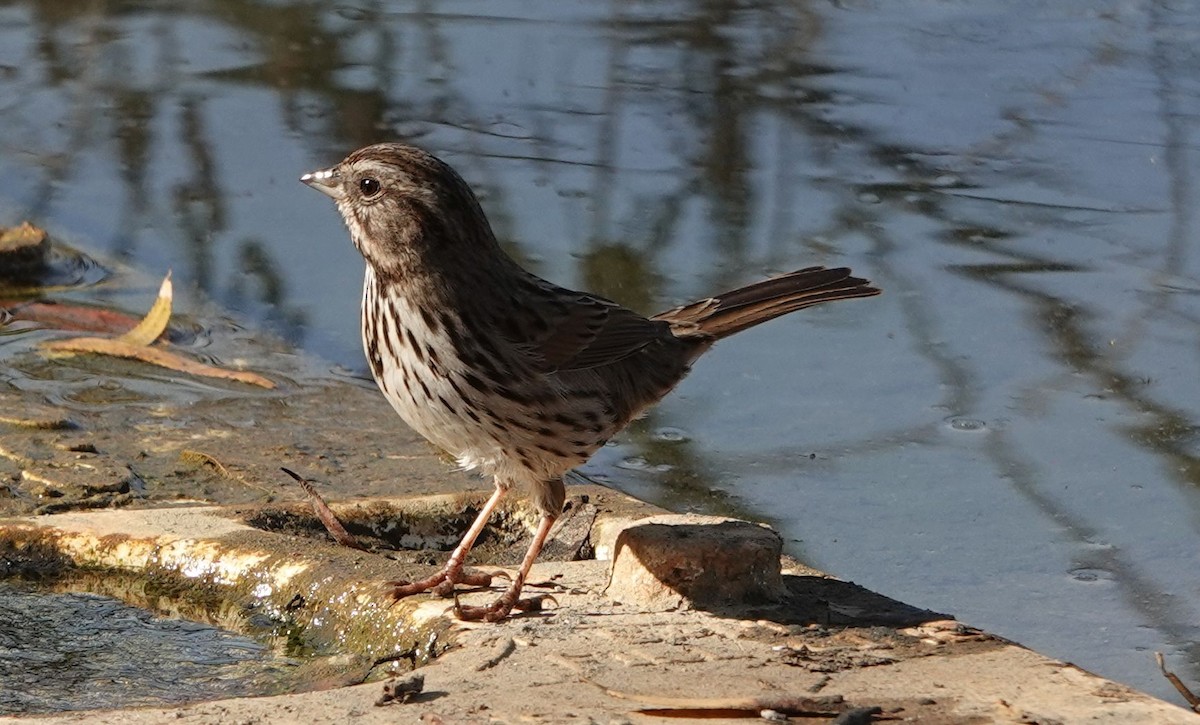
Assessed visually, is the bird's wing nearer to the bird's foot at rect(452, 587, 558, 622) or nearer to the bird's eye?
the bird's eye

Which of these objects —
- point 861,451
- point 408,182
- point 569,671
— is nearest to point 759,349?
point 861,451

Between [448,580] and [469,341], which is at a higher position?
[469,341]

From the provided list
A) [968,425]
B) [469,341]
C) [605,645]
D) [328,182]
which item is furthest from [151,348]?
[605,645]

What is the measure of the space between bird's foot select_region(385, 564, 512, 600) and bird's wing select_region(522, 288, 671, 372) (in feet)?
2.00

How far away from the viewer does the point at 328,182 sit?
17.3 feet

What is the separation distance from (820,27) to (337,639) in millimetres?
6793

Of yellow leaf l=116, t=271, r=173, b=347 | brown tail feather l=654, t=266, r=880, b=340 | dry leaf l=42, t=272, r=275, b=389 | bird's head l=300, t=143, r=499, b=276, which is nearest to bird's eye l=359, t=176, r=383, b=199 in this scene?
bird's head l=300, t=143, r=499, b=276

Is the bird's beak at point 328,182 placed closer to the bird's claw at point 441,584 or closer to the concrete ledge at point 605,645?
the concrete ledge at point 605,645

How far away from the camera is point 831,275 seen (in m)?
5.79

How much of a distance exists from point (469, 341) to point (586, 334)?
0.46 metres

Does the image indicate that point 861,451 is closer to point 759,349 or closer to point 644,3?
point 759,349

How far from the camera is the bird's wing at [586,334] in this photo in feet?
17.0

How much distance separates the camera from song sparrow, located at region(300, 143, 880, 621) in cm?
493

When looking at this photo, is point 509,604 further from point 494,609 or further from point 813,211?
point 813,211
